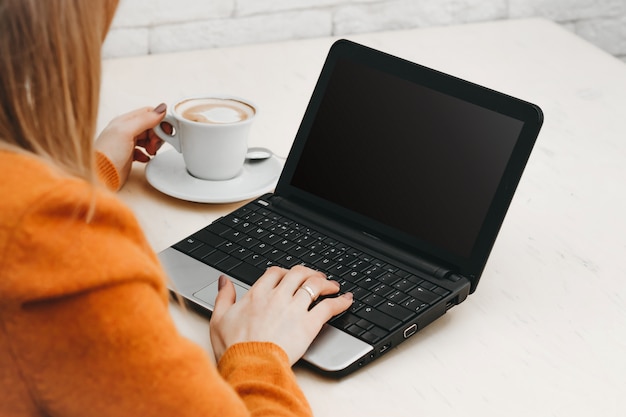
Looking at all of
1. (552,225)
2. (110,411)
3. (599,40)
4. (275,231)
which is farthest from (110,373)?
(599,40)

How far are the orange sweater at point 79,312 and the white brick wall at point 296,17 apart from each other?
1.02m

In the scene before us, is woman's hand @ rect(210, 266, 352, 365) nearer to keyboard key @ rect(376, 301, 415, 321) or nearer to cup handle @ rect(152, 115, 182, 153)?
keyboard key @ rect(376, 301, 415, 321)

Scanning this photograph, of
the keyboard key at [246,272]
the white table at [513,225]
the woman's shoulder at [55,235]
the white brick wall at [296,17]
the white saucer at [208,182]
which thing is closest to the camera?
the woman's shoulder at [55,235]

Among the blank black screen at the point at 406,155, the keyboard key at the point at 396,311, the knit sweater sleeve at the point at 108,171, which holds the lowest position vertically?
the knit sweater sleeve at the point at 108,171

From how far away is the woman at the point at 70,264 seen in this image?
505 mm

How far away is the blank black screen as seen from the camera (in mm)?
880

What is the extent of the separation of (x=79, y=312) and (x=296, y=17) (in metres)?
1.21

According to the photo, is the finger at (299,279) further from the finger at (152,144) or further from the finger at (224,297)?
the finger at (152,144)

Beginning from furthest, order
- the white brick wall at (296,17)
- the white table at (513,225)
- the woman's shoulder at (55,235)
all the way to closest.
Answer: the white brick wall at (296,17) → the white table at (513,225) → the woman's shoulder at (55,235)

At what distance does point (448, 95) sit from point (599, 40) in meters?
1.15

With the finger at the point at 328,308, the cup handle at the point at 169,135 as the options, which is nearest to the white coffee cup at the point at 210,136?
the cup handle at the point at 169,135

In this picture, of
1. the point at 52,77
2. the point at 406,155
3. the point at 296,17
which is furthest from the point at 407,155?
the point at 296,17

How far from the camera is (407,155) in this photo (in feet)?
3.09

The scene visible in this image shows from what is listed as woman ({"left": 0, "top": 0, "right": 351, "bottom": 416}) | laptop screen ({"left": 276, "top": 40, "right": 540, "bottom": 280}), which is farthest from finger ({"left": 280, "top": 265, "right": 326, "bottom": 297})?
woman ({"left": 0, "top": 0, "right": 351, "bottom": 416})
